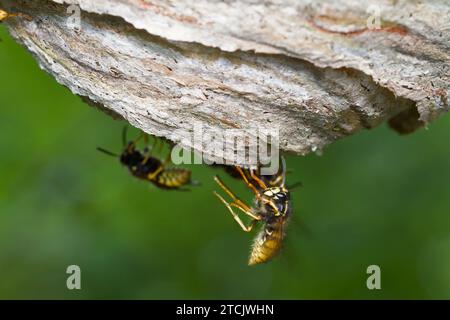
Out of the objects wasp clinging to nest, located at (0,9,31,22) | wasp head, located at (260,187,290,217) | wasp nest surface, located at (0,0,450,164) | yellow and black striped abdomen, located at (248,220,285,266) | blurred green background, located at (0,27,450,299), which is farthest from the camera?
blurred green background, located at (0,27,450,299)

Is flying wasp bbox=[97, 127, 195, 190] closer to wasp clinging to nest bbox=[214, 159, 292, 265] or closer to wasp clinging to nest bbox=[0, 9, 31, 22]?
wasp clinging to nest bbox=[214, 159, 292, 265]

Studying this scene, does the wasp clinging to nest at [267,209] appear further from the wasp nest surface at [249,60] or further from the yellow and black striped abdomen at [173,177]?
the yellow and black striped abdomen at [173,177]

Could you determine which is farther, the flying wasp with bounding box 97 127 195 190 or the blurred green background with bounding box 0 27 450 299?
the blurred green background with bounding box 0 27 450 299

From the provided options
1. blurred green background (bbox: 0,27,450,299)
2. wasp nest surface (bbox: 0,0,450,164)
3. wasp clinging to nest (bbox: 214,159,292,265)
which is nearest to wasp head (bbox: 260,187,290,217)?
wasp clinging to nest (bbox: 214,159,292,265)

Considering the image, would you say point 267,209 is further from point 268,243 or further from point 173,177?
point 173,177

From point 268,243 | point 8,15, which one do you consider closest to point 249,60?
point 8,15

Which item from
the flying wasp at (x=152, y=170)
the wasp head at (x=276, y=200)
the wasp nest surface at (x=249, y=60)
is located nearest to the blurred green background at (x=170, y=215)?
the flying wasp at (x=152, y=170)
